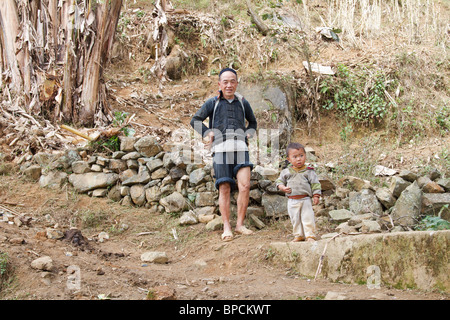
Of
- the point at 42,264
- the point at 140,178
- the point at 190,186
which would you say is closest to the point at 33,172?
the point at 140,178

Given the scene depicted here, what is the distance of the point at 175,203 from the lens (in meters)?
4.57

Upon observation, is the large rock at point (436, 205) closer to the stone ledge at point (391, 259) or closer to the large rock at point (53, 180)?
the stone ledge at point (391, 259)

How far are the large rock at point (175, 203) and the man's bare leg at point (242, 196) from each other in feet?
2.94

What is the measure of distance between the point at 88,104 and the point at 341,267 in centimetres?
469

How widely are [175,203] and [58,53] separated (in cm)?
330

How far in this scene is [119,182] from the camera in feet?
16.1

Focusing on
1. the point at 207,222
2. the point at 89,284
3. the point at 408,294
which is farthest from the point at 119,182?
the point at 408,294

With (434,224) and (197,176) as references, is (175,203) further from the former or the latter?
(434,224)

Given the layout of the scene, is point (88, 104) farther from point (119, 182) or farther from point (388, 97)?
point (388, 97)

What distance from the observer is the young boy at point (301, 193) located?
3309 mm

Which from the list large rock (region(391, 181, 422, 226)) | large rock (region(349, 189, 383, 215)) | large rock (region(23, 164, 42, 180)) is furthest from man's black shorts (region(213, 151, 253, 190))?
large rock (region(23, 164, 42, 180))

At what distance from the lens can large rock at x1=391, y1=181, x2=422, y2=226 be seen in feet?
11.9

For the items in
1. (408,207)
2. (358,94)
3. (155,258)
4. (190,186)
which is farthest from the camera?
(358,94)

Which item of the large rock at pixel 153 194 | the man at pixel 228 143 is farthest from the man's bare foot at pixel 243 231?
the large rock at pixel 153 194
